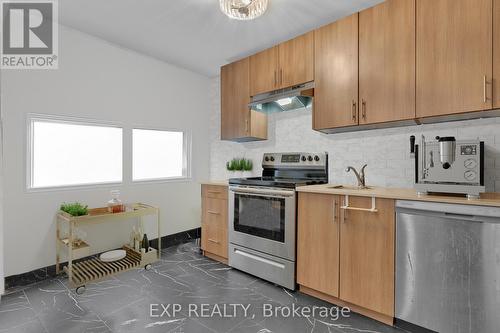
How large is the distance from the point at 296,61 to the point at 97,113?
7.66 ft

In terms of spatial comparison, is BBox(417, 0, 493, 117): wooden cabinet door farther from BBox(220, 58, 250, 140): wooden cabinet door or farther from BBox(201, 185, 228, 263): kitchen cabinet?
BBox(201, 185, 228, 263): kitchen cabinet

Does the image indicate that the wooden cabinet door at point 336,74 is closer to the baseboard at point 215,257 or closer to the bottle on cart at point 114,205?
the baseboard at point 215,257

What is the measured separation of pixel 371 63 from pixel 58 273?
364 centimetres

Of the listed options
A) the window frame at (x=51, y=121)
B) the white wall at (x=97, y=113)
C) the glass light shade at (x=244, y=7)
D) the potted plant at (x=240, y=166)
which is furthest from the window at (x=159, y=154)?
the glass light shade at (x=244, y=7)

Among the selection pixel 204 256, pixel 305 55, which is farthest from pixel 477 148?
pixel 204 256

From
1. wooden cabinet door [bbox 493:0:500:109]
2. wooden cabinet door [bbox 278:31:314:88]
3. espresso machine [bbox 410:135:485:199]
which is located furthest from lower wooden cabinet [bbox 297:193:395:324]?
wooden cabinet door [bbox 278:31:314:88]

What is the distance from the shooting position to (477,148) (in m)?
1.67

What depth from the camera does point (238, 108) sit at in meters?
3.32

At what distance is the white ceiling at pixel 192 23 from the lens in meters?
2.35

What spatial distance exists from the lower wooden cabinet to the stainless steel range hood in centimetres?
104

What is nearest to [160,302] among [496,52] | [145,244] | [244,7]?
[145,244]

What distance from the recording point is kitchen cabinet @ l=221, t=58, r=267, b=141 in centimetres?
Result: 324

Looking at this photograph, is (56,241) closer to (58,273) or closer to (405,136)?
(58,273)

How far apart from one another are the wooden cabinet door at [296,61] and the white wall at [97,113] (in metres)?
1.76
